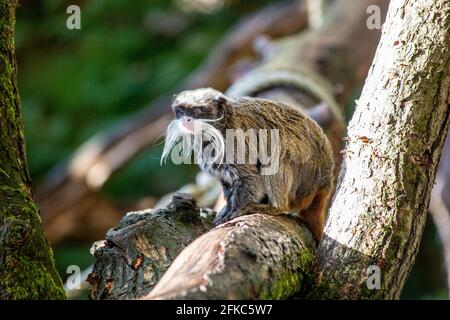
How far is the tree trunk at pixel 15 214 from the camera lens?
2.33 m

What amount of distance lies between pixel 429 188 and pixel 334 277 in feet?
1.62

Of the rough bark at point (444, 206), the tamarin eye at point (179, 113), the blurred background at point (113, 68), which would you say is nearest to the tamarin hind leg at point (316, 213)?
the tamarin eye at point (179, 113)

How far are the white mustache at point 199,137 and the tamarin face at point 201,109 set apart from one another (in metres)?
0.02

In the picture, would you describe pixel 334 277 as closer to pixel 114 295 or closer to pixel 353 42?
pixel 114 295

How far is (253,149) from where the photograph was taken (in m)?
3.31

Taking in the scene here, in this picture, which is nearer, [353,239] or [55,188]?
[353,239]

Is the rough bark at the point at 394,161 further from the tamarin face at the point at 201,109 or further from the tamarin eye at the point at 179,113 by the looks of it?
the tamarin eye at the point at 179,113

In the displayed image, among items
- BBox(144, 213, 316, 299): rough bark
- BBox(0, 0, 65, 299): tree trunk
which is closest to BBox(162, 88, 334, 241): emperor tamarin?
BBox(144, 213, 316, 299): rough bark

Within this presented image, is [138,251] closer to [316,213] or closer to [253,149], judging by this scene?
[253,149]

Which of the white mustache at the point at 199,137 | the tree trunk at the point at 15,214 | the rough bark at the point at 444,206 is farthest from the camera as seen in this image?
the rough bark at the point at 444,206

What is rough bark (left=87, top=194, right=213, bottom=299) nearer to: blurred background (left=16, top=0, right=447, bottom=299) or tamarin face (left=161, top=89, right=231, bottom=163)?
tamarin face (left=161, top=89, right=231, bottom=163)

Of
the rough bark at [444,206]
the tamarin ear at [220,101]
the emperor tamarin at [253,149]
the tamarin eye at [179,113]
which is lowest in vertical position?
the rough bark at [444,206]
